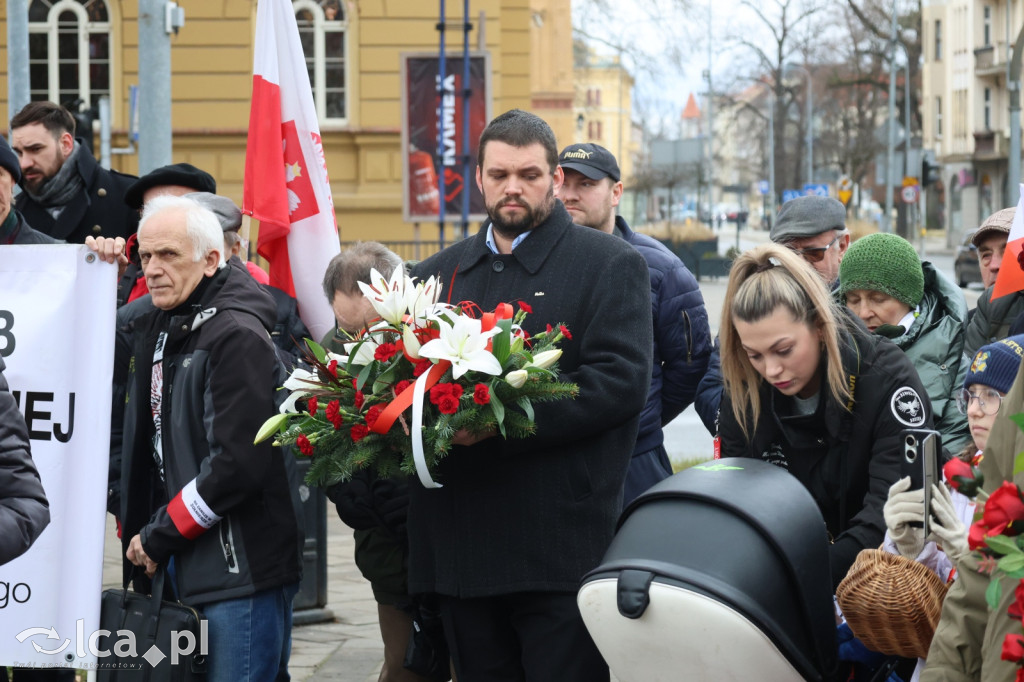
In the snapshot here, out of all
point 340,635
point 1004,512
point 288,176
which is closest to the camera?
point 1004,512

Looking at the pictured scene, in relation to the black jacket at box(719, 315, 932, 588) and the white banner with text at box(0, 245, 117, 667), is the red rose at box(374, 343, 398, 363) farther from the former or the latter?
the white banner with text at box(0, 245, 117, 667)

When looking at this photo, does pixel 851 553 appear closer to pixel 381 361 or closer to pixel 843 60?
pixel 381 361

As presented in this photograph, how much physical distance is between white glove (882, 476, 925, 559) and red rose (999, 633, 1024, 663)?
2.97ft

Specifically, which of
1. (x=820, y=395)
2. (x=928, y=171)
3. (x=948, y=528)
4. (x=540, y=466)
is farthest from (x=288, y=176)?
(x=928, y=171)

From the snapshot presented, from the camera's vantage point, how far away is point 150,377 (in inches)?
174

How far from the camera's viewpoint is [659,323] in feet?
16.6

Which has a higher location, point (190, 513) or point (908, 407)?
point (908, 407)

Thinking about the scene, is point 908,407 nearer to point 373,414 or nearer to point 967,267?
point 373,414

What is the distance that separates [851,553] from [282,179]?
13.0 feet

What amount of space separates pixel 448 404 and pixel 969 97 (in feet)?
243

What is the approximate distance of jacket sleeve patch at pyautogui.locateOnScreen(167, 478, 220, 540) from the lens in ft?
13.6

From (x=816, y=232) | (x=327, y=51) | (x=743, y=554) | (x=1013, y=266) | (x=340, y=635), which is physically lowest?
(x=340, y=635)

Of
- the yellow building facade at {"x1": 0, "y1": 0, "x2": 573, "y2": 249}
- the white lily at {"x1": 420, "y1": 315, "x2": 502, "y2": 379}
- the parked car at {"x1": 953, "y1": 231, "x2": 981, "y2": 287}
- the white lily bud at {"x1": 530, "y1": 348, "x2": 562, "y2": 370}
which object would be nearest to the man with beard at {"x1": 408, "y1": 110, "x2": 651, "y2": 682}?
the white lily bud at {"x1": 530, "y1": 348, "x2": 562, "y2": 370}

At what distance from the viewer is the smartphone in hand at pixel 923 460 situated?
10.9 ft
